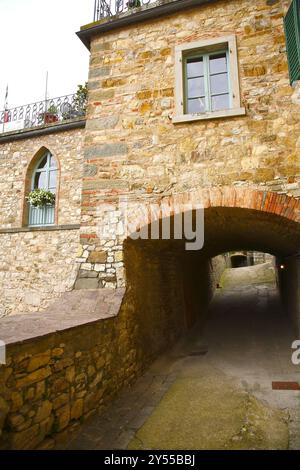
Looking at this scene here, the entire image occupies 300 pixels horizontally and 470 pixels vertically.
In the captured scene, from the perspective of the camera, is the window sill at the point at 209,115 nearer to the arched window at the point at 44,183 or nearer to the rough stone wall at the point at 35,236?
the rough stone wall at the point at 35,236

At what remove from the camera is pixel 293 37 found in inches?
155

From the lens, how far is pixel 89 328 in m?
3.30

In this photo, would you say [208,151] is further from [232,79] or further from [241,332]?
[241,332]

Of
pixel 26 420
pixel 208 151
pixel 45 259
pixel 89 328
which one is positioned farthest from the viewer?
pixel 45 259

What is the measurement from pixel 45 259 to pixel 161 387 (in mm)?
4879

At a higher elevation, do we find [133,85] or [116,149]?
[133,85]

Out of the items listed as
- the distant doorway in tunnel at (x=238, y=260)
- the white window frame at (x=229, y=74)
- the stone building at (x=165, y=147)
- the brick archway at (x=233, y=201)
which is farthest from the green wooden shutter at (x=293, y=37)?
the distant doorway in tunnel at (x=238, y=260)

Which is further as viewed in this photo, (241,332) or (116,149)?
(241,332)

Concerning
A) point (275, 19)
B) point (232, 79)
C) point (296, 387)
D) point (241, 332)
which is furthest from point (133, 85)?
point (241, 332)

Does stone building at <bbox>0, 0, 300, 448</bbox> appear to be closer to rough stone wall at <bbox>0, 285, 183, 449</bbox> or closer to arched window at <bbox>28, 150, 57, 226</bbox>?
rough stone wall at <bbox>0, 285, 183, 449</bbox>

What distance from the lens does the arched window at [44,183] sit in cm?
852

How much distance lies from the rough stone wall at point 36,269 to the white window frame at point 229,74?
4.43 m

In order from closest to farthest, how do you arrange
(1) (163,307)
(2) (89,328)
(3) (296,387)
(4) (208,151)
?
1. (2) (89,328)
2. (3) (296,387)
3. (4) (208,151)
4. (1) (163,307)

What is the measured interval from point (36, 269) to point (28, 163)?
3.26 m
